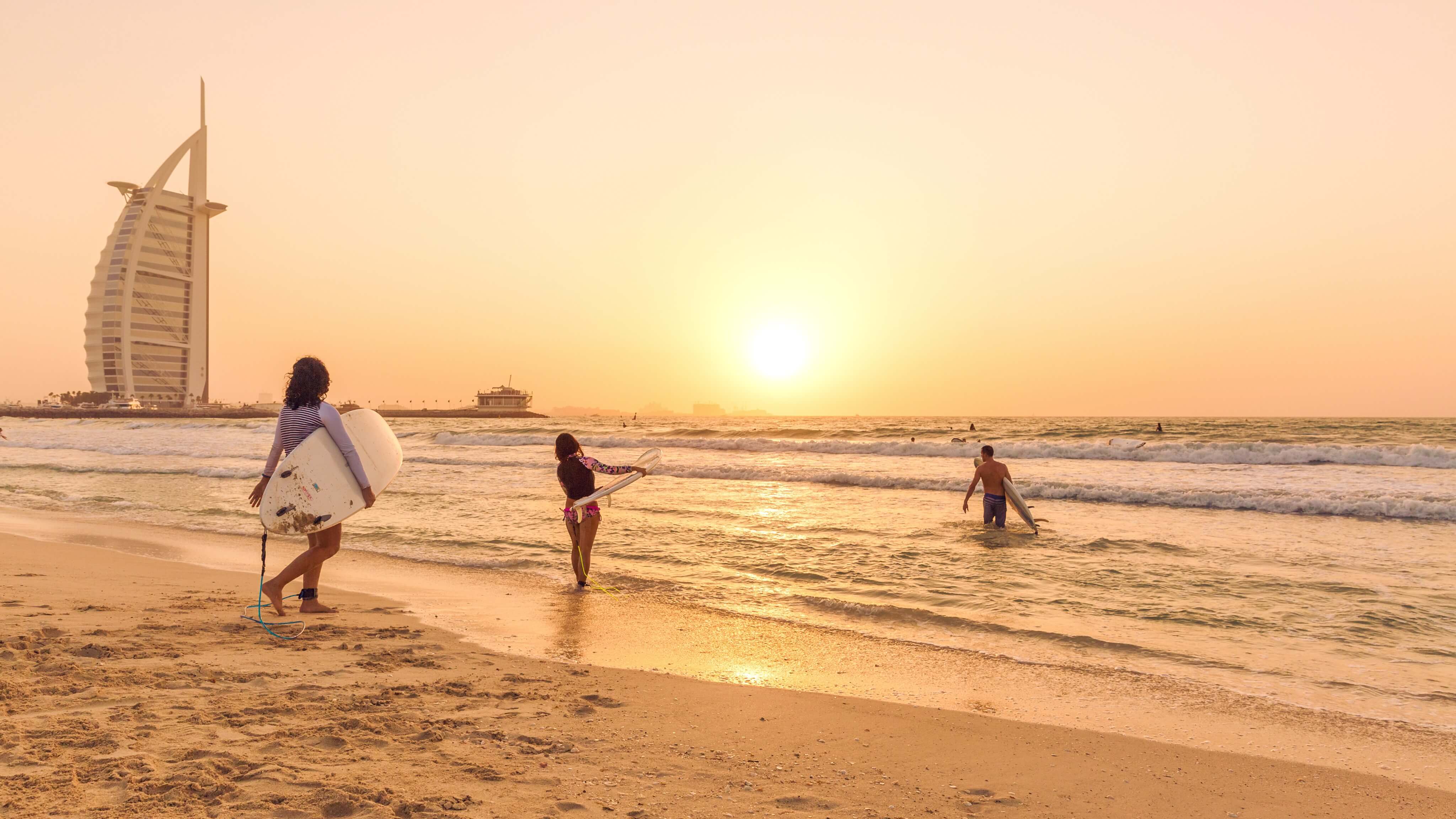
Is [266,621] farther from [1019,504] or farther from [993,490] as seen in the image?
[1019,504]

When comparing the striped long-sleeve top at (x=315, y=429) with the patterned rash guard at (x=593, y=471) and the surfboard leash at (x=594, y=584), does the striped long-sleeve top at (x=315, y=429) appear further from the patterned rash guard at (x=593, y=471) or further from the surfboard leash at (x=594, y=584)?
the surfboard leash at (x=594, y=584)

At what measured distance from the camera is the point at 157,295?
128 meters

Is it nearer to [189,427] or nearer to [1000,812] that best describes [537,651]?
[1000,812]

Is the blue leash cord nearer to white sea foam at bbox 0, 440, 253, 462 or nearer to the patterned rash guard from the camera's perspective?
the patterned rash guard

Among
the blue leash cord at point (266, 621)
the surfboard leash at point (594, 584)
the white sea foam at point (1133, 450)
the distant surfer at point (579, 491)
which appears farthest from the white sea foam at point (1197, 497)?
the blue leash cord at point (266, 621)

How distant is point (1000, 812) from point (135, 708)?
4520 mm

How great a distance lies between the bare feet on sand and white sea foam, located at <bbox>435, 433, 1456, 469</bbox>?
29.3 meters

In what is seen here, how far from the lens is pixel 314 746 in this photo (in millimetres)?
3775

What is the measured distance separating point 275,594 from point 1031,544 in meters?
10.2

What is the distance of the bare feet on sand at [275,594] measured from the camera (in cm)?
639

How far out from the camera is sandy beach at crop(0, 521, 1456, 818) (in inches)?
129

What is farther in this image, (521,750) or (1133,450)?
(1133,450)

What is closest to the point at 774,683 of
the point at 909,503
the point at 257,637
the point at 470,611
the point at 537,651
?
the point at 537,651

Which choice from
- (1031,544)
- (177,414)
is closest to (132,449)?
(1031,544)
